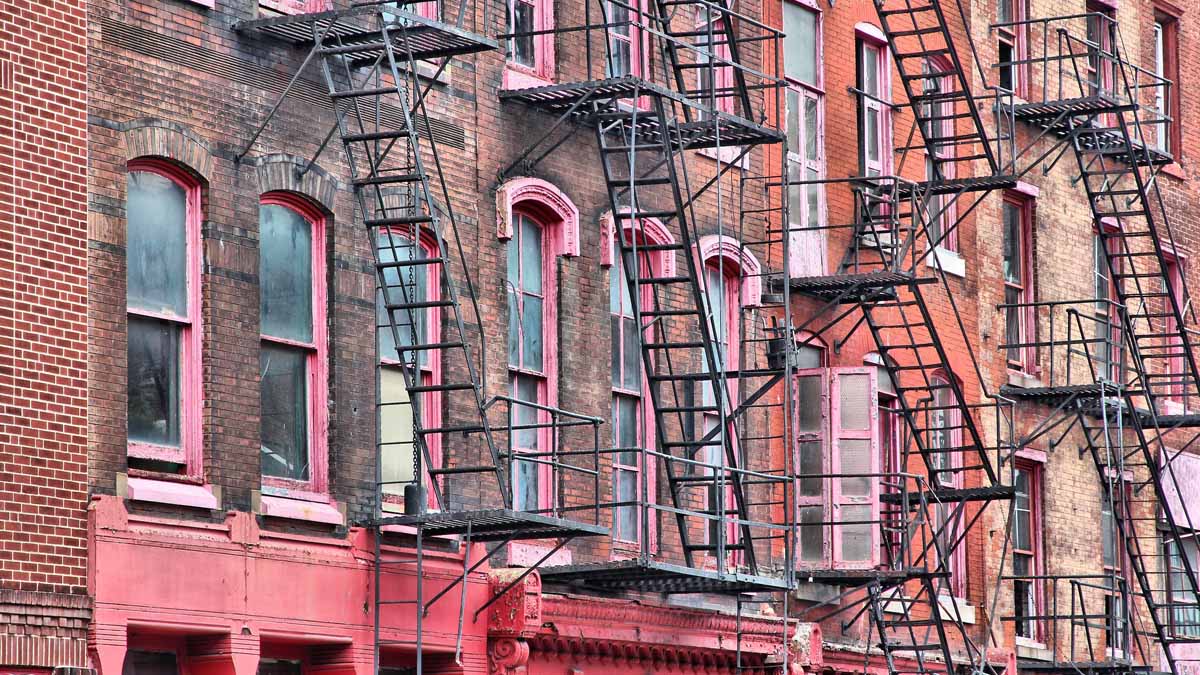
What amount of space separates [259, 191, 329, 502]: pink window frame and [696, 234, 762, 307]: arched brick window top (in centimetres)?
544

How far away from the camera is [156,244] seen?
1823cm

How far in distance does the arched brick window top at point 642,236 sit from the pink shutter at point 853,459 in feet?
9.01

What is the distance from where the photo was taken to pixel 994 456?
1177 inches

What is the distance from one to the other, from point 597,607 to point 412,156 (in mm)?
4406

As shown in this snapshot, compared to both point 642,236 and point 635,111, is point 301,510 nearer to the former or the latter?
point 635,111

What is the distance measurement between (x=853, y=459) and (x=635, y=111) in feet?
18.9

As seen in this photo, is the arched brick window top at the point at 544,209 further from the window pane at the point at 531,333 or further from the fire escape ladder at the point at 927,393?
the fire escape ladder at the point at 927,393

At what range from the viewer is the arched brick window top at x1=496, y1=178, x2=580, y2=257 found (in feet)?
71.4

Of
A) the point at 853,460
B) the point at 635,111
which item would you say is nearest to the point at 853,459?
the point at 853,460

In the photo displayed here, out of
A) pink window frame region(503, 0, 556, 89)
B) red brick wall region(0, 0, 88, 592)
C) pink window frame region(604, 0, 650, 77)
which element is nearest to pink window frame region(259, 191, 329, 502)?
red brick wall region(0, 0, 88, 592)

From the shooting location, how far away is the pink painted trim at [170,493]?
57.5 feet

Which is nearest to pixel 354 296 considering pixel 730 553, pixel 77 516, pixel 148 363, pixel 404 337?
pixel 404 337

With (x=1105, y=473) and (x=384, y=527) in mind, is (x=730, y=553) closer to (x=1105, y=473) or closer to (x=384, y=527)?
(x=384, y=527)

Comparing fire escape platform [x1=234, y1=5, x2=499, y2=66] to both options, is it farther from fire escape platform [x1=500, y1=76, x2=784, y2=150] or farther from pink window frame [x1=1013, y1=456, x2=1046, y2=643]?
pink window frame [x1=1013, y1=456, x2=1046, y2=643]
